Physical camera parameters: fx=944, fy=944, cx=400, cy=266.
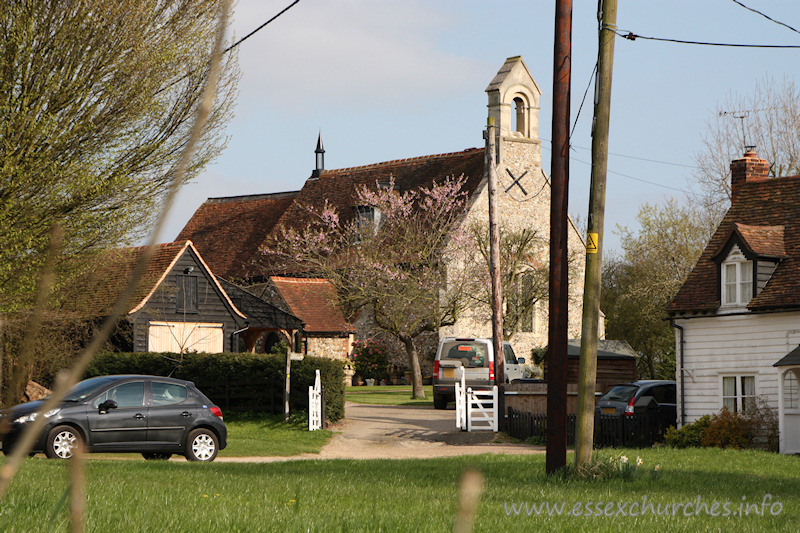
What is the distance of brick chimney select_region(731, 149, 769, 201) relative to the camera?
1062 inches

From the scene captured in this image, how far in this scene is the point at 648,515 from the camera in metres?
8.60

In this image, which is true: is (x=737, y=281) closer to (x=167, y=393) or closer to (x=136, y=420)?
(x=167, y=393)

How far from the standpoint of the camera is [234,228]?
56.2 metres

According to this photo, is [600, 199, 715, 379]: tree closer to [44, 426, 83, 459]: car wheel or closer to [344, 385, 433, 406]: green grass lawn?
[344, 385, 433, 406]: green grass lawn

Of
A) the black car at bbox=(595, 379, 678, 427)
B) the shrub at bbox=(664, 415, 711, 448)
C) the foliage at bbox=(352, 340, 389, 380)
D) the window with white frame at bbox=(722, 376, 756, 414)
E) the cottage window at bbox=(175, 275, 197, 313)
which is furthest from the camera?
the foliage at bbox=(352, 340, 389, 380)

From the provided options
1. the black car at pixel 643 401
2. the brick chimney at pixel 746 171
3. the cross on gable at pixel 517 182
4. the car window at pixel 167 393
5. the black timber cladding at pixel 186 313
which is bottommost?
the black car at pixel 643 401

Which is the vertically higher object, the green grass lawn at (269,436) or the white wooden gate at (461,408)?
the white wooden gate at (461,408)

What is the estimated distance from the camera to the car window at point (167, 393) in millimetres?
17844

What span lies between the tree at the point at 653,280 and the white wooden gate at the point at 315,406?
2542cm

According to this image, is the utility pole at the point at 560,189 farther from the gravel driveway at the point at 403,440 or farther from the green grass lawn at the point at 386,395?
the green grass lawn at the point at 386,395

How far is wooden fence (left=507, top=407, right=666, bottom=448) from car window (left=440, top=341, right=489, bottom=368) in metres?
4.38

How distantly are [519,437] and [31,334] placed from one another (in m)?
23.8

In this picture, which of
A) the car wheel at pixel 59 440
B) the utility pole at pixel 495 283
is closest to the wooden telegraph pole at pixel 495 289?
the utility pole at pixel 495 283

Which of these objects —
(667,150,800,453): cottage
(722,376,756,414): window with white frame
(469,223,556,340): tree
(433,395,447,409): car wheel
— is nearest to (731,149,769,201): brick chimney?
(667,150,800,453): cottage
